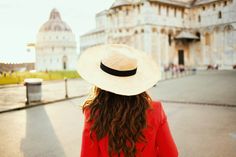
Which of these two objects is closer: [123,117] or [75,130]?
[123,117]

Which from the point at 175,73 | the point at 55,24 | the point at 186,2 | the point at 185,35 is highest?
the point at 55,24

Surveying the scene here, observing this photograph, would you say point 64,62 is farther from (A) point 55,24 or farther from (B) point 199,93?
(B) point 199,93

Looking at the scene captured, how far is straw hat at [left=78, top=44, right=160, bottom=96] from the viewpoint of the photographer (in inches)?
77.9

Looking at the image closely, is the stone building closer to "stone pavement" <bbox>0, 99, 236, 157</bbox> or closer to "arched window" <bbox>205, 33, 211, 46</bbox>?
"arched window" <bbox>205, 33, 211, 46</bbox>

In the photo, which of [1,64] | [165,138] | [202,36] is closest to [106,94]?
[165,138]

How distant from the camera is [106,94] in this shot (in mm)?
2061

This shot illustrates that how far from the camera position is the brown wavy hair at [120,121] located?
6.58 ft

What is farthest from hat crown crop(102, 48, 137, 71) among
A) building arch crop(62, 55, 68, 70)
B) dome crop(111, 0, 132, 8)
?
building arch crop(62, 55, 68, 70)

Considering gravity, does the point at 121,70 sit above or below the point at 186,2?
below

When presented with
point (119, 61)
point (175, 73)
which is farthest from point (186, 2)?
point (119, 61)

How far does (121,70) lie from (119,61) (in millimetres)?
71

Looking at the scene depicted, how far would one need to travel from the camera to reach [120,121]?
2.00 meters

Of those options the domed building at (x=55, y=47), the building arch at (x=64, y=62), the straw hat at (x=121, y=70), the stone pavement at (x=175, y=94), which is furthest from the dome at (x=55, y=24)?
the straw hat at (x=121, y=70)

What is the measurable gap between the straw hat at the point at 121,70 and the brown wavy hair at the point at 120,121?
0.37ft
